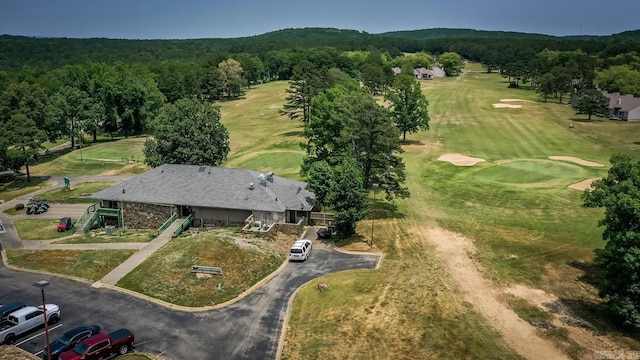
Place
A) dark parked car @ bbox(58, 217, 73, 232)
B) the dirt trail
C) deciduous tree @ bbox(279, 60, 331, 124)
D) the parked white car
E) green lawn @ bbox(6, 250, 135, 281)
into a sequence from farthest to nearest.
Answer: deciduous tree @ bbox(279, 60, 331, 124)
dark parked car @ bbox(58, 217, 73, 232)
the parked white car
green lawn @ bbox(6, 250, 135, 281)
the dirt trail

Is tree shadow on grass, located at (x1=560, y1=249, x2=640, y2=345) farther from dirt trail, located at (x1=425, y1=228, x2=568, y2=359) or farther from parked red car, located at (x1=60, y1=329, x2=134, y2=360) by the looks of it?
parked red car, located at (x1=60, y1=329, x2=134, y2=360)

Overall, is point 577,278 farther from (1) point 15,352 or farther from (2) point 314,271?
(1) point 15,352

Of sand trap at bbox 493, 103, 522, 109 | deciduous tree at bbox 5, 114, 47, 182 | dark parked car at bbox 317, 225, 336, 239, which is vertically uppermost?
sand trap at bbox 493, 103, 522, 109

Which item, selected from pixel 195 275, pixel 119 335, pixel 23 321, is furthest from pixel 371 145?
pixel 23 321

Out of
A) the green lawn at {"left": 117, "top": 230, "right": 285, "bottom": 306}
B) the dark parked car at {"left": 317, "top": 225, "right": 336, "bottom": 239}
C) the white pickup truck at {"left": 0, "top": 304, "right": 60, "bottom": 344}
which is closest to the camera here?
the white pickup truck at {"left": 0, "top": 304, "right": 60, "bottom": 344}

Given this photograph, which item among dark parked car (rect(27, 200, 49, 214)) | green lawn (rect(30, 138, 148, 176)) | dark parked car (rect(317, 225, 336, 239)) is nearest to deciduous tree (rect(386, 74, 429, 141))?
green lawn (rect(30, 138, 148, 176))

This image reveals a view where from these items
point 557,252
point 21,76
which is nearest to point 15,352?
point 557,252

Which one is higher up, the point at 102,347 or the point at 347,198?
the point at 347,198

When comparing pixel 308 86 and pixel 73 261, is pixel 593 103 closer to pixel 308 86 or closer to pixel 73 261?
pixel 308 86
